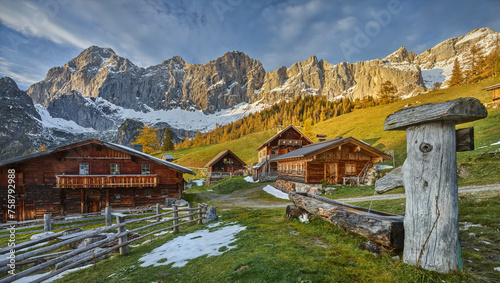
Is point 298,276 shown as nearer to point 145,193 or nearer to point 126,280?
point 126,280

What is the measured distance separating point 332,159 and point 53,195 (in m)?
29.7

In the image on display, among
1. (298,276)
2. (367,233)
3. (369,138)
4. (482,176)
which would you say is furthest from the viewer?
(369,138)

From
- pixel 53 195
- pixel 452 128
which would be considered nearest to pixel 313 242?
pixel 452 128

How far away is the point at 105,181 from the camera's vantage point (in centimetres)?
2303

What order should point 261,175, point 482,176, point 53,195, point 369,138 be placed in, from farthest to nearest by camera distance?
point 369,138, point 261,175, point 53,195, point 482,176

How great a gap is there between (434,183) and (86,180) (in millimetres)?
27371

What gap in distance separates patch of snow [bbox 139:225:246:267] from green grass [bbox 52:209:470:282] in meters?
0.37

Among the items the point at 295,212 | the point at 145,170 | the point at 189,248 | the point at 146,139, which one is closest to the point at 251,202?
the point at 145,170

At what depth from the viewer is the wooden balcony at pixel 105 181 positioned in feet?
73.0

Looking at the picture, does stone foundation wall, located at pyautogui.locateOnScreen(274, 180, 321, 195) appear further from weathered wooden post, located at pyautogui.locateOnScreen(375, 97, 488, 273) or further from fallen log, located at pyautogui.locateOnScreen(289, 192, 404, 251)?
weathered wooden post, located at pyautogui.locateOnScreen(375, 97, 488, 273)

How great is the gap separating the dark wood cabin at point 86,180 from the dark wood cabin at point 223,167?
22.6 m

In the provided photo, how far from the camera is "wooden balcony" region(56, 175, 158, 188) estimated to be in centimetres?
2225

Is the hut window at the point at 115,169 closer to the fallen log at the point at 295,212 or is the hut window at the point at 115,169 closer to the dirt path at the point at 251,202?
the dirt path at the point at 251,202

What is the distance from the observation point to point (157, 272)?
6527 millimetres
